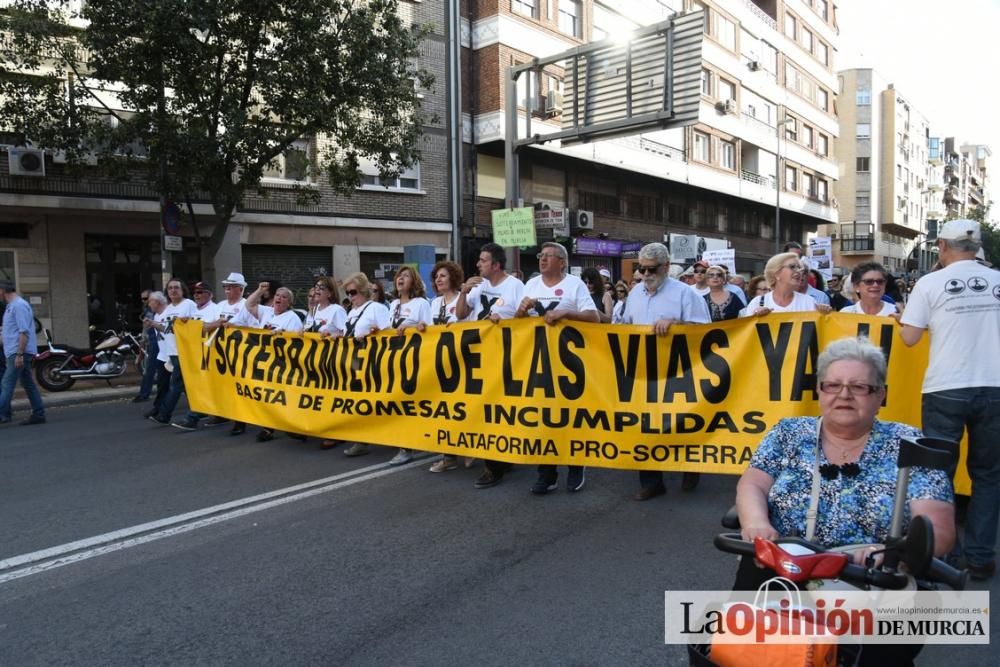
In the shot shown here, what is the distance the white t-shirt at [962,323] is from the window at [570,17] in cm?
2201

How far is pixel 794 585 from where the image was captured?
6.48ft

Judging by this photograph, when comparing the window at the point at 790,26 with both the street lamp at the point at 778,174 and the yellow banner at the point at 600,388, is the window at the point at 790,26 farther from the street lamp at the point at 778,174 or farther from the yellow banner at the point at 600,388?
the yellow banner at the point at 600,388

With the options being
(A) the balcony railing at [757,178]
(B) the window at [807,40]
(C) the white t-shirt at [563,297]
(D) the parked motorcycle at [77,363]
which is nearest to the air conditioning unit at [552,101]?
(D) the parked motorcycle at [77,363]

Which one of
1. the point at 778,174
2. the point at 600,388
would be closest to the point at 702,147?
the point at 778,174

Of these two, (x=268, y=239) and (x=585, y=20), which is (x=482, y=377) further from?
(x=585, y=20)

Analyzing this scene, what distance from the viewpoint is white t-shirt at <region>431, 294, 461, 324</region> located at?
704 centimetres

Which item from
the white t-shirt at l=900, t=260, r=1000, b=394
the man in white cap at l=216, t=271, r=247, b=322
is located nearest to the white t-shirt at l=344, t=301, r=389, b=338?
the man in white cap at l=216, t=271, r=247, b=322

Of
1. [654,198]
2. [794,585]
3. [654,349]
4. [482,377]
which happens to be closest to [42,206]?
[482,377]

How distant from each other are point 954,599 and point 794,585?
0.67 m

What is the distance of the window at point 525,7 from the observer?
2227 cm

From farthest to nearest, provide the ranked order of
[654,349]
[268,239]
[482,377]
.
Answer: [268,239], [482,377], [654,349]

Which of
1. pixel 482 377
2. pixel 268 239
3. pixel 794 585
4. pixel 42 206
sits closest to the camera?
pixel 794 585

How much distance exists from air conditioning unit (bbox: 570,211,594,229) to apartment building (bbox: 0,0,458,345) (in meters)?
4.95

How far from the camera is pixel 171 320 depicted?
8891 mm
